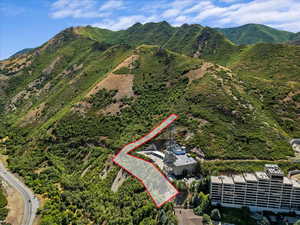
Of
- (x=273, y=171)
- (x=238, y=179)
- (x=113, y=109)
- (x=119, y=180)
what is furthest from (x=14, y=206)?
(x=273, y=171)

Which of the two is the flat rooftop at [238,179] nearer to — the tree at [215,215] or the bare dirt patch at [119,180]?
the tree at [215,215]

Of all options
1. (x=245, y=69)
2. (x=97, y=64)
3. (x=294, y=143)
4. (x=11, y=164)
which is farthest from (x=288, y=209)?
(x=97, y=64)

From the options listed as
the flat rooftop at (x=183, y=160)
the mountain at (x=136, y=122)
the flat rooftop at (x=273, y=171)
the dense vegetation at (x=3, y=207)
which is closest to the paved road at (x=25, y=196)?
the mountain at (x=136, y=122)

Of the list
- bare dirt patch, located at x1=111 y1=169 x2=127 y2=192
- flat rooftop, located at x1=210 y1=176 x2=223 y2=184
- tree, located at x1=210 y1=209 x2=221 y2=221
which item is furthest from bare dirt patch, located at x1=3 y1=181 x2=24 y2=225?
flat rooftop, located at x1=210 y1=176 x2=223 y2=184

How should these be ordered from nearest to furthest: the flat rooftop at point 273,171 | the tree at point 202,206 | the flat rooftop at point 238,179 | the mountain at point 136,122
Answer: the flat rooftop at point 273,171, the tree at point 202,206, the flat rooftop at point 238,179, the mountain at point 136,122

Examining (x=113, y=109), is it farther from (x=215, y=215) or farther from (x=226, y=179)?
(x=215, y=215)

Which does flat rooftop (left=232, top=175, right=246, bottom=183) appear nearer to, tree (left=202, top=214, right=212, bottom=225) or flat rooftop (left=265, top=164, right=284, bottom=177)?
flat rooftop (left=265, top=164, right=284, bottom=177)
